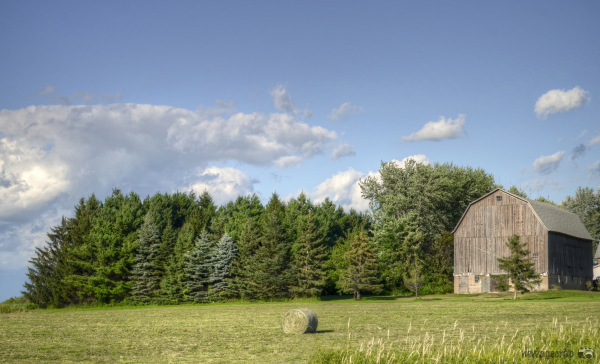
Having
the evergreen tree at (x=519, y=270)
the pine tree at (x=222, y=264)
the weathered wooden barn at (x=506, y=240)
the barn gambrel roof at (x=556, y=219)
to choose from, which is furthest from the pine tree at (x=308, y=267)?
the evergreen tree at (x=519, y=270)

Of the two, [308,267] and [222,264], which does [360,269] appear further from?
[222,264]

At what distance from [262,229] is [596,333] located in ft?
169

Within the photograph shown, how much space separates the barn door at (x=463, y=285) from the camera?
2463 inches

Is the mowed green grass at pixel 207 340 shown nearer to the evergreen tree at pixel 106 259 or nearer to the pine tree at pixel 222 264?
the pine tree at pixel 222 264

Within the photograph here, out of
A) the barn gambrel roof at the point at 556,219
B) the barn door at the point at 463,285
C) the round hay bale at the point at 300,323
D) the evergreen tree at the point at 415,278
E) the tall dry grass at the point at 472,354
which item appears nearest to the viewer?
the tall dry grass at the point at 472,354

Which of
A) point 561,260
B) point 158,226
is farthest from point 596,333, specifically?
point 158,226

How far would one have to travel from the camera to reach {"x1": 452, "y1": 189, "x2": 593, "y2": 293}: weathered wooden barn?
58.8m

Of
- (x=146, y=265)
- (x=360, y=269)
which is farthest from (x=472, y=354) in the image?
(x=146, y=265)

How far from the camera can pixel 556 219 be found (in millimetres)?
63094

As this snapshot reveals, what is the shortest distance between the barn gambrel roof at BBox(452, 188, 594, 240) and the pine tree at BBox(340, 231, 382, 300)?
1203 cm

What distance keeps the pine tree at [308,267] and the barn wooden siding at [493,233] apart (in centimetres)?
1629

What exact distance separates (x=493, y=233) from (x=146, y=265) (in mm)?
39629

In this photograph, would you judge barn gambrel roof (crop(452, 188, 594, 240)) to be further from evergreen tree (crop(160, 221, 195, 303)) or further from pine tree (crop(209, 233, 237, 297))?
evergreen tree (crop(160, 221, 195, 303))

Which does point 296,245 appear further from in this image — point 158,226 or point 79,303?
point 79,303
